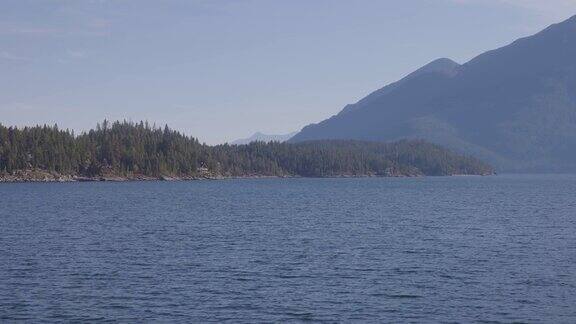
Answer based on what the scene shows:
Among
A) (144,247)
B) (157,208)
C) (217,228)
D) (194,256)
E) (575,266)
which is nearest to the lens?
(575,266)

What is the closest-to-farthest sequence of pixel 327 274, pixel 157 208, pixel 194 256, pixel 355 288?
pixel 355 288, pixel 327 274, pixel 194 256, pixel 157 208

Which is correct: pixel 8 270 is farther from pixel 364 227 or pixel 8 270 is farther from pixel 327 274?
pixel 364 227

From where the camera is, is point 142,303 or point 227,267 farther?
point 227,267

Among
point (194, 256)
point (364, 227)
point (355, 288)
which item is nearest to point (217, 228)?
point (364, 227)

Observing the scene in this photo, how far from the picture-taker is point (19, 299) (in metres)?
54.1

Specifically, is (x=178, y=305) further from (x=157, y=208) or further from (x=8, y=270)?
(x=157, y=208)

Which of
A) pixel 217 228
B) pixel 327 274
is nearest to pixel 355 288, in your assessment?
pixel 327 274

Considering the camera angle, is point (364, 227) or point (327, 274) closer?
point (327, 274)

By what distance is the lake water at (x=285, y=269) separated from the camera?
170 feet

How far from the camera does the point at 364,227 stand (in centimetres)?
10962

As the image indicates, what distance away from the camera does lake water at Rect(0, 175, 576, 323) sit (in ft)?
170

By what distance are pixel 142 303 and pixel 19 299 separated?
8.74 meters

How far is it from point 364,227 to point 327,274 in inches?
1770

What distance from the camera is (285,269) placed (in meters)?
68.0
